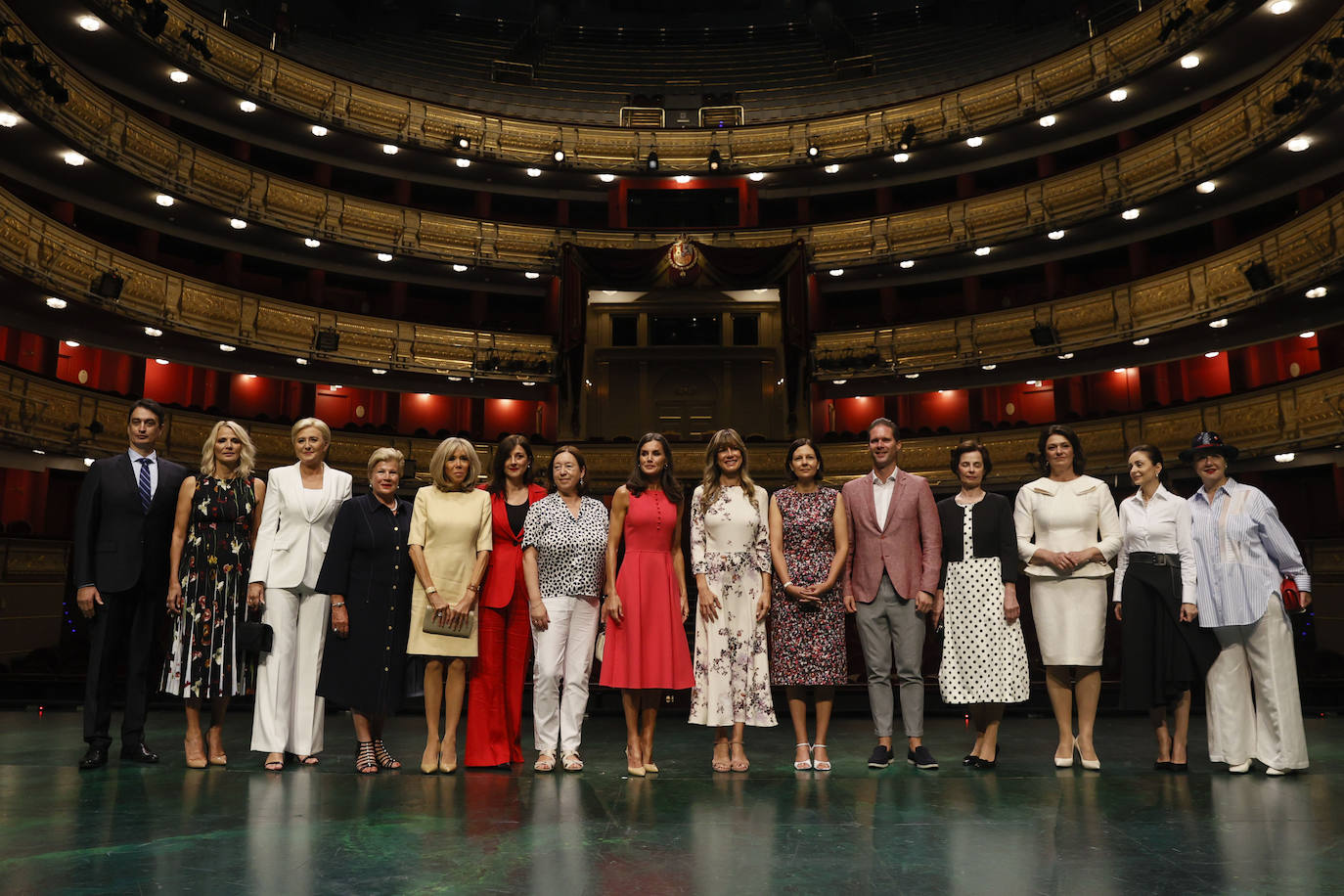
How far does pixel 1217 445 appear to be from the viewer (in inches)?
183

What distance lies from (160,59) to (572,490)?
566 inches

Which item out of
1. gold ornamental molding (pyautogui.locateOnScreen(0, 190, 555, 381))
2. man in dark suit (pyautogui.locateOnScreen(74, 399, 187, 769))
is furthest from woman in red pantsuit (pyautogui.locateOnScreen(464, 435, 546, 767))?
gold ornamental molding (pyautogui.locateOnScreen(0, 190, 555, 381))

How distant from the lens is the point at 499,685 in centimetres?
428

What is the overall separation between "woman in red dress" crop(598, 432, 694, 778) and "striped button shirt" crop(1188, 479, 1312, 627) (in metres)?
2.59

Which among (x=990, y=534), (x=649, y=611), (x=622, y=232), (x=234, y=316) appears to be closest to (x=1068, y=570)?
(x=990, y=534)

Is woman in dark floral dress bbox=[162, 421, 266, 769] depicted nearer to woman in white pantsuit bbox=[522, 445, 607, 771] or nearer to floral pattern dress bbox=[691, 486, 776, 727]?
woman in white pantsuit bbox=[522, 445, 607, 771]

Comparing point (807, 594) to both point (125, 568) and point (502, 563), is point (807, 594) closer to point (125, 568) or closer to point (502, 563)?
point (502, 563)

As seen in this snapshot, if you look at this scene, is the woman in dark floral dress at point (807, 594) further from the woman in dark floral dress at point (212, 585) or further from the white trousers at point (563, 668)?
the woman in dark floral dress at point (212, 585)

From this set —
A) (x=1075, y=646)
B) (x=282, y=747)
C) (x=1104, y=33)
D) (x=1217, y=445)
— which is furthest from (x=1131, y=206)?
(x=282, y=747)

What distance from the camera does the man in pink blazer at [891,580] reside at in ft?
14.3

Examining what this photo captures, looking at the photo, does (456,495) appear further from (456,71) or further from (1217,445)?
(456,71)

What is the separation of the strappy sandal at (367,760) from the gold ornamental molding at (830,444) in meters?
10.3

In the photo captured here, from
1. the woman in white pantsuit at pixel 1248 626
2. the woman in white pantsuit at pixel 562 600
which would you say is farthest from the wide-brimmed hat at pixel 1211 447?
the woman in white pantsuit at pixel 562 600

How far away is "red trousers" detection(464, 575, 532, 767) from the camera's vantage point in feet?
13.7
